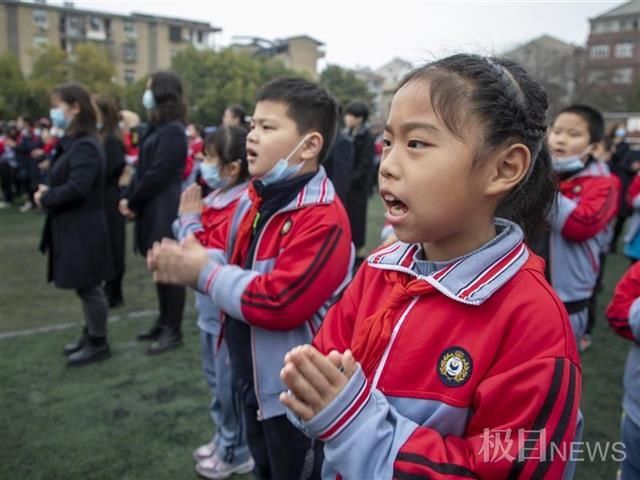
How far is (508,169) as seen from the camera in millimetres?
1069

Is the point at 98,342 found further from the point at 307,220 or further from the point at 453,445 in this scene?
the point at 453,445

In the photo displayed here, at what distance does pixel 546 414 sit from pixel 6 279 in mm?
5993

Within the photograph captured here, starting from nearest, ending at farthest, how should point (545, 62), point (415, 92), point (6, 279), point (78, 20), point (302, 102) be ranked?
point (415, 92), point (302, 102), point (6, 279), point (545, 62), point (78, 20)

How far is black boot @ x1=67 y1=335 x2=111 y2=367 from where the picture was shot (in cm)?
371

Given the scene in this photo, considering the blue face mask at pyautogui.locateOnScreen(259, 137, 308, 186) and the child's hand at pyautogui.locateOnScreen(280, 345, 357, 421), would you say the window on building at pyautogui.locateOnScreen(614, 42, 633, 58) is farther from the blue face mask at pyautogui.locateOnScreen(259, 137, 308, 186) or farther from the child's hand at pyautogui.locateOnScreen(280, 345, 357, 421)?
the child's hand at pyautogui.locateOnScreen(280, 345, 357, 421)

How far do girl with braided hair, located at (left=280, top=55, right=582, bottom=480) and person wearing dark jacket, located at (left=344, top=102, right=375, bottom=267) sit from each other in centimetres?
478

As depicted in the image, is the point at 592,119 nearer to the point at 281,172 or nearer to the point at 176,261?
the point at 281,172

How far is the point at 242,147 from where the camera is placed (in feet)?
8.83

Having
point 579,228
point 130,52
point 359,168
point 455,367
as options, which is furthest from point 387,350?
point 130,52

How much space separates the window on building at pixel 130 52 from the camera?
163 feet

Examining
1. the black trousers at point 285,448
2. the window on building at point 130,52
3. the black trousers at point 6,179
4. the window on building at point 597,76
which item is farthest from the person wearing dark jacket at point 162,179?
the window on building at point 130,52

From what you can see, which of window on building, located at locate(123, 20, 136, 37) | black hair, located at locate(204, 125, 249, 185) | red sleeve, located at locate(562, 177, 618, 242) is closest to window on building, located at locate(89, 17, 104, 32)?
window on building, located at locate(123, 20, 136, 37)

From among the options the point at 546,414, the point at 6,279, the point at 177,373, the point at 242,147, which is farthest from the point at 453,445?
the point at 6,279

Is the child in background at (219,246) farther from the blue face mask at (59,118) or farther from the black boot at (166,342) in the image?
the blue face mask at (59,118)
